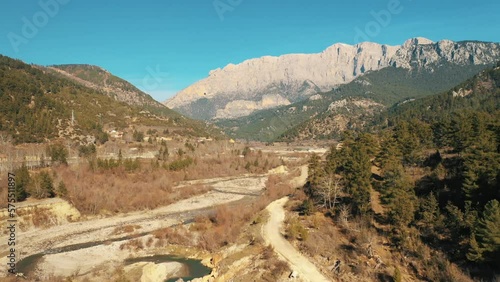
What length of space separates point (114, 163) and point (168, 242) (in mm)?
51402

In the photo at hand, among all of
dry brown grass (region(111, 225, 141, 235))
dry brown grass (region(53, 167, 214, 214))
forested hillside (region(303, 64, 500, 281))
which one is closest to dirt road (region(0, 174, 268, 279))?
dry brown grass (region(111, 225, 141, 235))

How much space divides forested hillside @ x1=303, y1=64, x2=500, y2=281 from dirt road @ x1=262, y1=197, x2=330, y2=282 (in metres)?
8.14

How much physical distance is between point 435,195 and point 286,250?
2032 cm

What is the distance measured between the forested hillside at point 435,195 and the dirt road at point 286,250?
320 inches

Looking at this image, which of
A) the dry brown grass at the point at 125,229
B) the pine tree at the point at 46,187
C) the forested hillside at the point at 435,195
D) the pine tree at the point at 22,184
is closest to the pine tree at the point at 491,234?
the forested hillside at the point at 435,195

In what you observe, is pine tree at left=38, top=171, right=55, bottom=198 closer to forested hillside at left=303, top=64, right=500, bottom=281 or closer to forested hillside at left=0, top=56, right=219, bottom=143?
forested hillside at left=303, top=64, right=500, bottom=281

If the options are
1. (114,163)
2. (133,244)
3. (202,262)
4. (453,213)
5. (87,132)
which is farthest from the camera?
(87,132)

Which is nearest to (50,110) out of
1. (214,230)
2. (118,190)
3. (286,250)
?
(118,190)

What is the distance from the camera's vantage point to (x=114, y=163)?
95.9 meters

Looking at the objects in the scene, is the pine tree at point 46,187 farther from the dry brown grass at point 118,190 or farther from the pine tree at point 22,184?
the dry brown grass at point 118,190

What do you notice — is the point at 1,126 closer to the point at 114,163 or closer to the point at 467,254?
the point at 114,163

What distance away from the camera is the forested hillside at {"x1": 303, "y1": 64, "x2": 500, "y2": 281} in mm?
31578

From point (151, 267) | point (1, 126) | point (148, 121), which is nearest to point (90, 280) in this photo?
point (151, 267)

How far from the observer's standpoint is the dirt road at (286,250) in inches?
1350
